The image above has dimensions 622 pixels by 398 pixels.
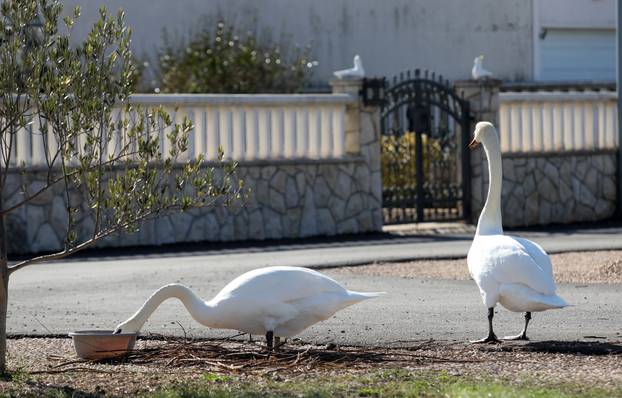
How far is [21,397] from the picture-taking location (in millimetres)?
7637

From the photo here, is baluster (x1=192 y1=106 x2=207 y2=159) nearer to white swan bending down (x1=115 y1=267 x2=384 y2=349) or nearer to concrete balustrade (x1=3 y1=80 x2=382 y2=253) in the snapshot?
concrete balustrade (x1=3 y1=80 x2=382 y2=253)

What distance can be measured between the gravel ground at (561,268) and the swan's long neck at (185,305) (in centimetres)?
619

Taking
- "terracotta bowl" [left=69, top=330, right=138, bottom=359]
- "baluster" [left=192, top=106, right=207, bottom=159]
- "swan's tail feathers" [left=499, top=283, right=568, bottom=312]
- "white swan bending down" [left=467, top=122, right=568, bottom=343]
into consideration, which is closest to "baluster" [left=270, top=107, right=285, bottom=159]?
"baluster" [left=192, top=106, right=207, bottom=159]

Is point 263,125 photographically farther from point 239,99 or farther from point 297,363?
point 297,363

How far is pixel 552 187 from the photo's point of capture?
2298 centimetres

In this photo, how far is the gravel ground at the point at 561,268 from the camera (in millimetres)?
14359

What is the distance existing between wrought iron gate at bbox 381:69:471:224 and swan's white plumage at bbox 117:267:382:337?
42.7 feet

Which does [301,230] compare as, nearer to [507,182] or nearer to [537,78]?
[507,182]

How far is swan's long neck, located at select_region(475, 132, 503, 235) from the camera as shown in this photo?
33.5ft

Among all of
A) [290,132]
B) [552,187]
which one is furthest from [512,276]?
[552,187]

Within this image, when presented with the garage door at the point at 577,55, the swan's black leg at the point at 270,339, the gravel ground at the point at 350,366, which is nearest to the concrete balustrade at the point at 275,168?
the gravel ground at the point at 350,366

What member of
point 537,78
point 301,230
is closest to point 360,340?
point 301,230

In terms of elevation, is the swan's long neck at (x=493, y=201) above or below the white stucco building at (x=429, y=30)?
below

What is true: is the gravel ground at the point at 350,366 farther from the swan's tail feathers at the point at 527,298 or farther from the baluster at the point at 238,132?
the baluster at the point at 238,132
